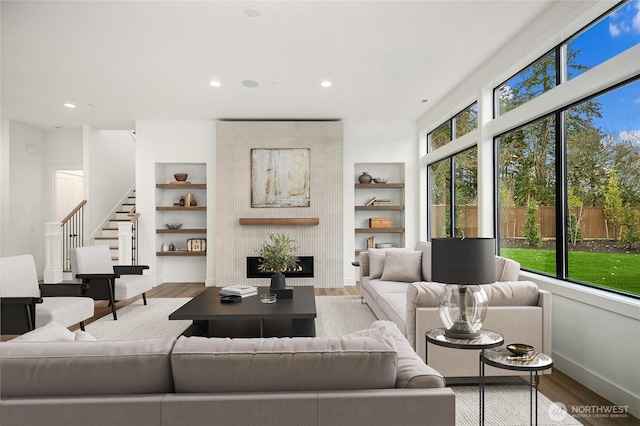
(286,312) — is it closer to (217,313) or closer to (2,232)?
(217,313)

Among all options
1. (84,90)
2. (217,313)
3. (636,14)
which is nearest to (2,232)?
(84,90)

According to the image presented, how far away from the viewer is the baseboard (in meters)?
2.40

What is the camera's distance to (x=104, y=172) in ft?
25.9

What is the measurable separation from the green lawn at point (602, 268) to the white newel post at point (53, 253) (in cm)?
717

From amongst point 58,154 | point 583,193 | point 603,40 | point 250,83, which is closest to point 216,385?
point 583,193

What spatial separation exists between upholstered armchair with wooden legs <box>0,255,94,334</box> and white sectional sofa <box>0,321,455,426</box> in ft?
7.89

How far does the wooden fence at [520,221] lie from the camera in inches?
117

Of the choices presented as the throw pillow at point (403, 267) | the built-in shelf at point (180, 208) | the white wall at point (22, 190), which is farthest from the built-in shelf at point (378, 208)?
the white wall at point (22, 190)

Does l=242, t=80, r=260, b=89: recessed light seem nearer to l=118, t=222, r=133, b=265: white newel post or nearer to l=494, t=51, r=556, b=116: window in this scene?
l=494, t=51, r=556, b=116: window

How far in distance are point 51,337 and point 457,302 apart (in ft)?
6.34

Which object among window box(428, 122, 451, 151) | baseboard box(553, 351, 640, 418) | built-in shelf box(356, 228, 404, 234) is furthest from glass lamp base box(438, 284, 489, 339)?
built-in shelf box(356, 228, 404, 234)

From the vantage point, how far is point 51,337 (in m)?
1.52

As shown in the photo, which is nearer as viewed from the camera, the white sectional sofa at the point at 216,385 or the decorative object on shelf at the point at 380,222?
the white sectional sofa at the point at 216,385

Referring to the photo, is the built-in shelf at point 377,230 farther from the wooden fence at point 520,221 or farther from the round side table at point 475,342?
the round side table at point 475,342
